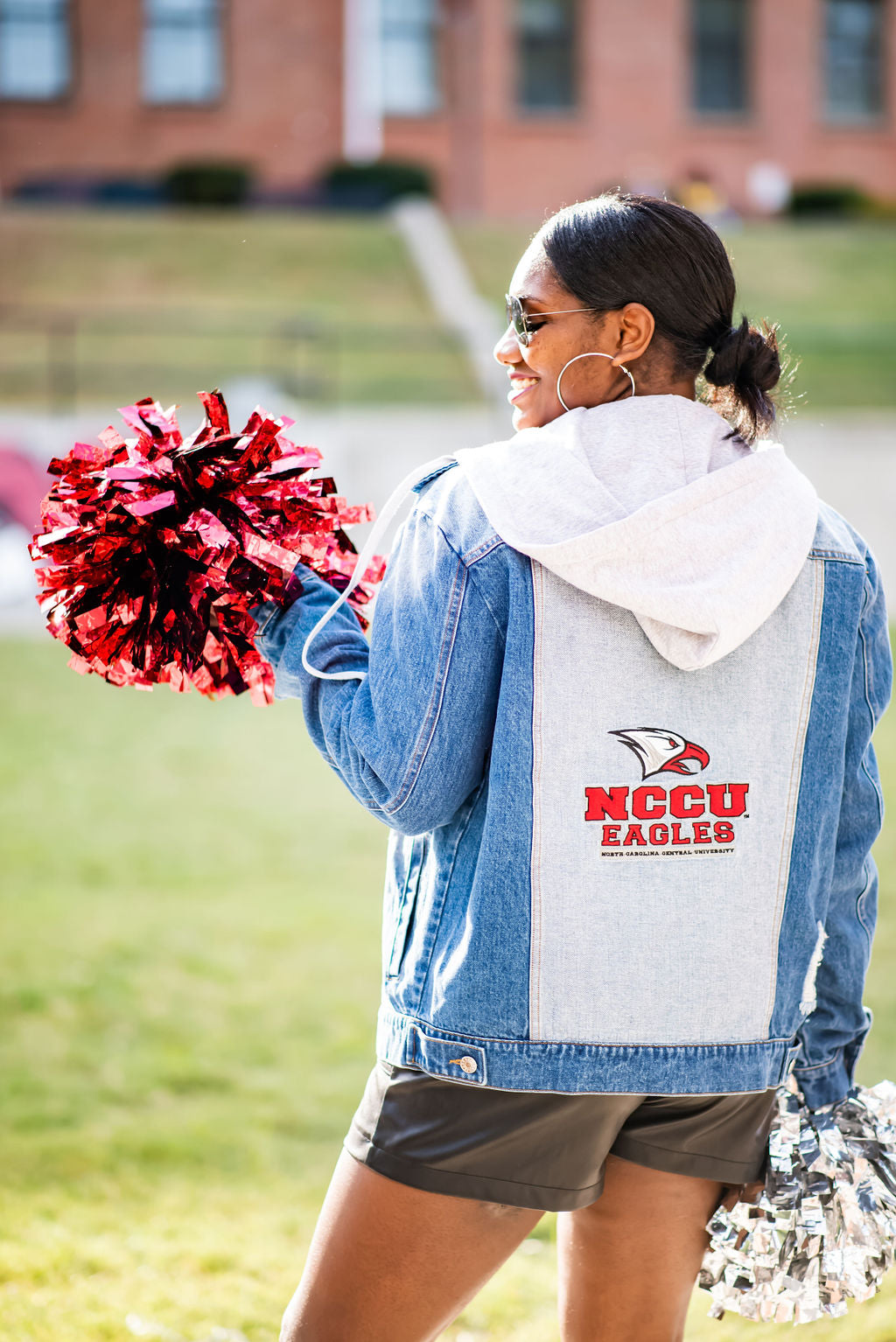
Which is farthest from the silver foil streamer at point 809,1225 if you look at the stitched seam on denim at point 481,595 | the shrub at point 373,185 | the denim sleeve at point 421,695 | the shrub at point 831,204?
the shrub at point 831,204

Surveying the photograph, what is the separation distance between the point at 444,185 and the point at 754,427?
26.7m

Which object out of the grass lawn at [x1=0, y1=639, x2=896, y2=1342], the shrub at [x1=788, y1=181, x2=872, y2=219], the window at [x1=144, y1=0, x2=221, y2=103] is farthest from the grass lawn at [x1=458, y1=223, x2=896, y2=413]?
the grass lawn at [x1=0, y1=639, x2=896, y2=1342]

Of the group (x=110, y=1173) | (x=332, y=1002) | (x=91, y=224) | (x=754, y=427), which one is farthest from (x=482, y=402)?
(x=754, y=427)

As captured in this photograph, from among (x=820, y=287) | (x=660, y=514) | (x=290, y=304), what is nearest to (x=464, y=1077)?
(x=660, y=514)

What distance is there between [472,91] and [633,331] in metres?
26.8

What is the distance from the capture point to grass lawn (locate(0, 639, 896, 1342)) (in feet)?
9.78

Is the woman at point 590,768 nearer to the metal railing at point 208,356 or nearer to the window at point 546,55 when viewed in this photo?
the metal railing at point 208,356

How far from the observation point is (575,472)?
1.53m

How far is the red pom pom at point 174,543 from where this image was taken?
1.75 meters

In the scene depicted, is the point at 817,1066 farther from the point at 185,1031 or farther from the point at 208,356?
the point at 208,356

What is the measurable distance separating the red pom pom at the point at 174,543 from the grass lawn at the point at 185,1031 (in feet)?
2.43

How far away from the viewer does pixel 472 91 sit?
26.3 meters

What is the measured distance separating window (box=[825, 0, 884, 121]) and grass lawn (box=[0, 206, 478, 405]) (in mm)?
10681

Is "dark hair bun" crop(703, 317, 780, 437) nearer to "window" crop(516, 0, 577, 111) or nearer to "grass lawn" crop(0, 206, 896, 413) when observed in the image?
"grass lawn" crop(0, 206, 896, 413)
